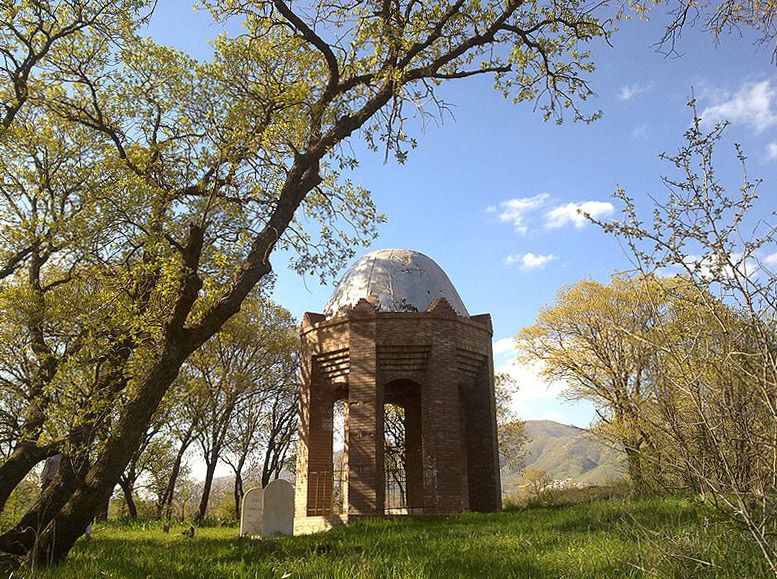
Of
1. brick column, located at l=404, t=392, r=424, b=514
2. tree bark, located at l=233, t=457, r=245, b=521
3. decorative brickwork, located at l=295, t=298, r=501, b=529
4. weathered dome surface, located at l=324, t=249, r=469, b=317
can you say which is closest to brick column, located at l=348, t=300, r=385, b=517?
decorative brickwork, located at l=295, t=298, r=501, b=529

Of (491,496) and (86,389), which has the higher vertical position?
(86,389)

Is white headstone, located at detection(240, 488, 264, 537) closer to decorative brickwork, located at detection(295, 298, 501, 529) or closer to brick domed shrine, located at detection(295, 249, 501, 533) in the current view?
brick domed shrine, located at detection(295, 249, 501, 533)

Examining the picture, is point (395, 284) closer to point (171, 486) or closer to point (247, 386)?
point (247, 386)

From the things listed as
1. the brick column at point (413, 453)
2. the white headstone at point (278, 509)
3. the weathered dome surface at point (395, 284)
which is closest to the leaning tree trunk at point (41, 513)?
the white headstone at point (278, 509)

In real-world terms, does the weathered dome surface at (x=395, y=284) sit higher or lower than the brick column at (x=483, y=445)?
higher

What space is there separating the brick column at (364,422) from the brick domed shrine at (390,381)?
0.03m

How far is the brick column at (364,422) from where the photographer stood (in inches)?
613

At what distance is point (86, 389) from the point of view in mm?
10531

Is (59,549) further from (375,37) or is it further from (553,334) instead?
(553,334)

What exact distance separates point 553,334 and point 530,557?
73.4 ft

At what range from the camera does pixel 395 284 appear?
1842 cm

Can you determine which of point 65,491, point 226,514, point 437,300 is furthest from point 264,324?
point 65,491

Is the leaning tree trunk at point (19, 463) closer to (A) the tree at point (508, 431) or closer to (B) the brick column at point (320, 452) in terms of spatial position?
(B) the brick column at point (320, 452)

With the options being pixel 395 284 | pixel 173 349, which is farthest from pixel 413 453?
pixel 173 349
